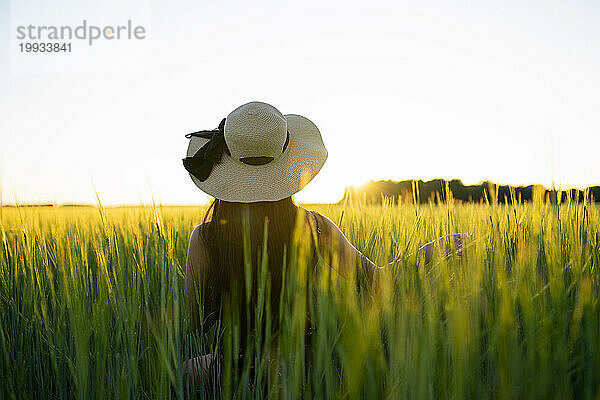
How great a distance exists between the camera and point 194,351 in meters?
0.97

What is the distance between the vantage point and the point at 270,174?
115 cm

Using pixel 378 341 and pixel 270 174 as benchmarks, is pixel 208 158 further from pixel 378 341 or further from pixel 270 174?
pixel 378 341

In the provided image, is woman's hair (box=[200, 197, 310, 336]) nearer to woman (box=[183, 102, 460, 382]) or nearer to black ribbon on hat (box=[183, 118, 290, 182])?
woman (box=[183, 102, 460, 382])

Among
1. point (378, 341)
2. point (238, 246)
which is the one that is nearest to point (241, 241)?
point (238, 246)

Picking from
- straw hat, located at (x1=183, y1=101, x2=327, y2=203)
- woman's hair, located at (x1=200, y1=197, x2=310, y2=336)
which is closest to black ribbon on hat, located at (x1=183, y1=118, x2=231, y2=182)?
straw hat, located at (x1=183, y1=101, x2=327, y2=203)

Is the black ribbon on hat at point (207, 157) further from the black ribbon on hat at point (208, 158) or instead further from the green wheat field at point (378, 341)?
the green wheat field at point (378, 341)

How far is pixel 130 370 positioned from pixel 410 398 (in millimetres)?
522

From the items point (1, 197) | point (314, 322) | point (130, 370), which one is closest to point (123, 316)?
point (130, 370)

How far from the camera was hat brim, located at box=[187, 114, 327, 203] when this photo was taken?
1130 millimetres

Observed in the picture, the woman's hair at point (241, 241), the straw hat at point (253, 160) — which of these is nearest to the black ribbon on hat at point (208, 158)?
the straw hat at point (253, 160)

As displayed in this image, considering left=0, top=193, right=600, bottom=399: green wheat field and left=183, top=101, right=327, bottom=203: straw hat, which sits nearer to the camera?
left=0, top=193, right=600, bottom=399: green wheat field

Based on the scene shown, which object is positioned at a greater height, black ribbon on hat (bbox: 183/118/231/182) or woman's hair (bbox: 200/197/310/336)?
black ribbon on hat (bbox: 183/118/231/182)

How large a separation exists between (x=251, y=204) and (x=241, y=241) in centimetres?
11

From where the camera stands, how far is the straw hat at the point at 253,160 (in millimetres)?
1098
